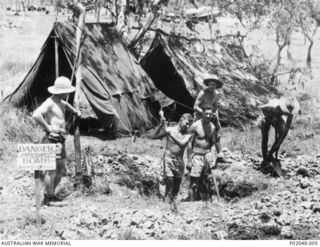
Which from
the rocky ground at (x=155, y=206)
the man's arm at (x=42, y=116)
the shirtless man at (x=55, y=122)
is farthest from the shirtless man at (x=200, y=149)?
the man's arm at (x=42, y=116)

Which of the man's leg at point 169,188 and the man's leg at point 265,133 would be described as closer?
the man's leg at point 169,188

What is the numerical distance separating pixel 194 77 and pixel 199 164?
4216mm

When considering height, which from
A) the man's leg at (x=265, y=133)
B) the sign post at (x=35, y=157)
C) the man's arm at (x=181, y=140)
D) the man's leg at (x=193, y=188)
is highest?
the sign post at (x=35, y=157)

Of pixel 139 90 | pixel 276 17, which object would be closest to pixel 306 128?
pixel 139 90

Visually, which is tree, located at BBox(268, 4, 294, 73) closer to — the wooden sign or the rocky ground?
the rocky ground

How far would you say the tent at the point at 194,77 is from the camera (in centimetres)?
1084

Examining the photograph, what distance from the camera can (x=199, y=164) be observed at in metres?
6.93

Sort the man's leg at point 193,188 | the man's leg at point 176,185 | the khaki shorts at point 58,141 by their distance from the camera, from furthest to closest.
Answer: the man's leg at point 193,188, the man's leg at point 176,185, the khaki shorts at point 58,141

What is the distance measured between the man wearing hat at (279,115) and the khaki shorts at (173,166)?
1.59m

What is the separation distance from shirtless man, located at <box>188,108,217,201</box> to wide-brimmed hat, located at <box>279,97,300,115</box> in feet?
3.35

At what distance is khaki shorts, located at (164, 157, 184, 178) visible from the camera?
670cm

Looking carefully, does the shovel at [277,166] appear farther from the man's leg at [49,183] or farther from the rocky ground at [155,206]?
the man's leg at [49,183]

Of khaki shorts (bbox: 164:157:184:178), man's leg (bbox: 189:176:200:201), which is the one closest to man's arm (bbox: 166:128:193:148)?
khaki shorts (bbox: 164:157:184:178)

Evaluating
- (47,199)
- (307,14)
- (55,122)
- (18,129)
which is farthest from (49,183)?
(307,14)
